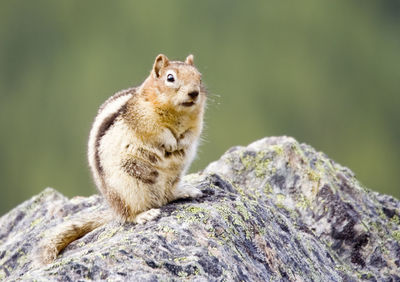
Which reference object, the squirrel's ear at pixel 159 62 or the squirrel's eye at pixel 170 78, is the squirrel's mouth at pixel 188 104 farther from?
the squirrel's ear at pixel 159 62

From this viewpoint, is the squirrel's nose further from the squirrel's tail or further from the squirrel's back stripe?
the squirrel's tail

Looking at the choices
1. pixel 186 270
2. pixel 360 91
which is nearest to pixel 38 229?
pixel 186 270

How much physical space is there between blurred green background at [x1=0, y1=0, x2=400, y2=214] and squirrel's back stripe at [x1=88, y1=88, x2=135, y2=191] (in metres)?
56.9

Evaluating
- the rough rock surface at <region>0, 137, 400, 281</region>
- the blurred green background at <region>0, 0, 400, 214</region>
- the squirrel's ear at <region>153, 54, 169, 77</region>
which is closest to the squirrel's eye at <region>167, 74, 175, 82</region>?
the squirrel's ear at <region>153, 54, 169, 77</region>

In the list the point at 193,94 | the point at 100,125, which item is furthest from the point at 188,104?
the point at 100,125

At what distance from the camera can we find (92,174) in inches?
382

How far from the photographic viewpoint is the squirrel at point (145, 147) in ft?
29.4

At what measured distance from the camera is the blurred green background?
82562 millimetres

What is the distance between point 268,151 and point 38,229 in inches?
124

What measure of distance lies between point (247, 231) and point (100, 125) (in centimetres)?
226

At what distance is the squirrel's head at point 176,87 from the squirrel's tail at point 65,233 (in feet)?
4.68

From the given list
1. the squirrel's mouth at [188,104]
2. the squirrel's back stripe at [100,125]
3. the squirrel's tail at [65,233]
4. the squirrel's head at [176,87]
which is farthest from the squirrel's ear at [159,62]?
the squirrel's tail at [65,233]

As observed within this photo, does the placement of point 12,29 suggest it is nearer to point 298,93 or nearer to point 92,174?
point 298,93

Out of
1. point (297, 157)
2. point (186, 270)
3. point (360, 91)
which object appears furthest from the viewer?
point (360, 91)
